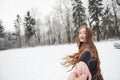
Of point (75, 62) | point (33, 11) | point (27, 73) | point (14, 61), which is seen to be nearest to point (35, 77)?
point (27, 73)

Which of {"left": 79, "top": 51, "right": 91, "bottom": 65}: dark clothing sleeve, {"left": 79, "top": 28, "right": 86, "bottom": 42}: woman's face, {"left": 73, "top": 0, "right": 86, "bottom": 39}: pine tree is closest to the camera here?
{"left": 79, "top": 51, "right": 91, "bottom": 65}: dark clothing sleeve

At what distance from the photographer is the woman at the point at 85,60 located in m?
2.34

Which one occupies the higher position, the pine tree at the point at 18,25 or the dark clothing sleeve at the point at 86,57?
the pine tree at the point at 18,25

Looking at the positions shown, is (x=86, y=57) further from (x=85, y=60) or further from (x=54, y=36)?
(x=54, y=36)

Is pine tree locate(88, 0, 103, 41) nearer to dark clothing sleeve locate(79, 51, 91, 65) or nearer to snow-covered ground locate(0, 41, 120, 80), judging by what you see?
snow-covered ground locate(0, 41, 120, 80)

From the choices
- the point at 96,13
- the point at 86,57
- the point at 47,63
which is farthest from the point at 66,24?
the point at 86,57

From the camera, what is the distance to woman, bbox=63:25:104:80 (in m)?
2.34

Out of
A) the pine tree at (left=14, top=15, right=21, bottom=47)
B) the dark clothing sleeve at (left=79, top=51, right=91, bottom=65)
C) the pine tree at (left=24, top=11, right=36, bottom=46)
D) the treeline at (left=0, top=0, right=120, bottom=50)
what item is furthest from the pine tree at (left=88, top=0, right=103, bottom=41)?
the pine tree at (left=14, top=15, right=21, bottom=47)

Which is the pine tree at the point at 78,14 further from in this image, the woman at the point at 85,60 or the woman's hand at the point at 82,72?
the woman's hand at the point at 82,72

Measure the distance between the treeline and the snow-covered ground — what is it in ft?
0.27

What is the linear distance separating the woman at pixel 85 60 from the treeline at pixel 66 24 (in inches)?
8.6

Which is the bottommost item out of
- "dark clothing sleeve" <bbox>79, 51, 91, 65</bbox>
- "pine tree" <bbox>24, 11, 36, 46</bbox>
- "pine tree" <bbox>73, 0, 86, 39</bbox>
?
"dark clothing sleeve" <bbox>79, 51, 91, 65</bbox>

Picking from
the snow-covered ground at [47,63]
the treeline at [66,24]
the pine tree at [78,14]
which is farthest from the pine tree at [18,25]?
the pine tree at [78,14]

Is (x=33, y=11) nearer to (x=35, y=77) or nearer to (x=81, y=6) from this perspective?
(x=81, y=6)
